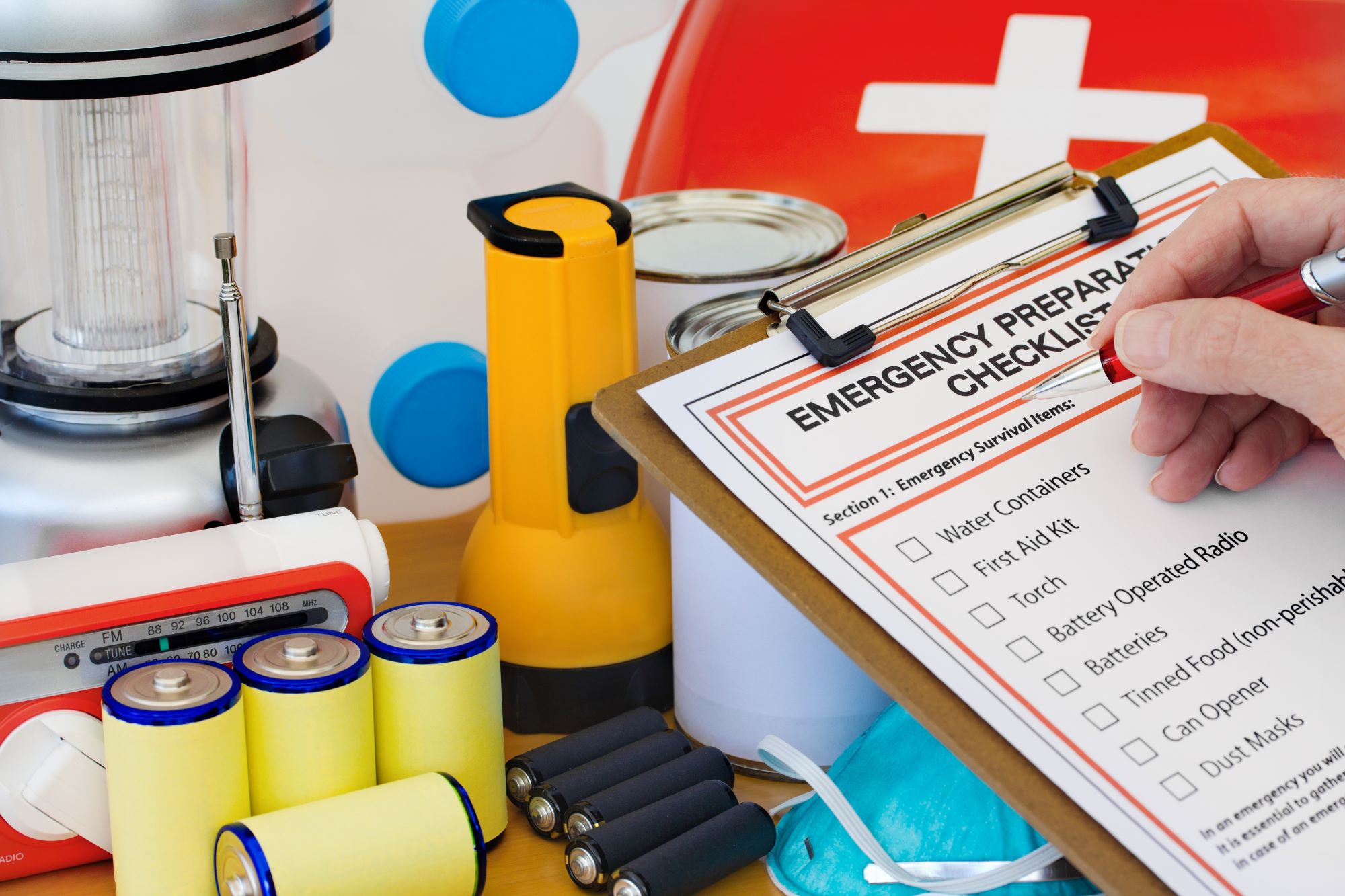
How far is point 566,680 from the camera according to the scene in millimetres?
669

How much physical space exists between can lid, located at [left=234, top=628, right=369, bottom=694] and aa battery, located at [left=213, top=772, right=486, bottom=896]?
0.15 feet

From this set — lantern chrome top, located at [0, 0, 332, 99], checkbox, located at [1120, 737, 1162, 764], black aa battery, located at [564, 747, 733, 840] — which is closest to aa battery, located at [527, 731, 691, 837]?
black aa battery, located at [564, 747, 733, 840]

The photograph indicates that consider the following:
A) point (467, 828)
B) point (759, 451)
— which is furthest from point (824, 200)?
point (467, 828)

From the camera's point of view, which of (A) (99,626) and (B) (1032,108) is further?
(B) (1032,108)

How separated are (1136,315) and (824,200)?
1.39 feet

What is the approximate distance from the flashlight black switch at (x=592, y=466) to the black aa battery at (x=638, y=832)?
152 millimetres

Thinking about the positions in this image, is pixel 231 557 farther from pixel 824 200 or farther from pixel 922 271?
pixel 824 200

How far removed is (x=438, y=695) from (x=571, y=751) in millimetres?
83

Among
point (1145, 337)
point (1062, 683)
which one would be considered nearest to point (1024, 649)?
point (1062, 683)

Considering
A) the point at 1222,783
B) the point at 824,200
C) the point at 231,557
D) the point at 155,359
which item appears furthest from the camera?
the point at 824,200

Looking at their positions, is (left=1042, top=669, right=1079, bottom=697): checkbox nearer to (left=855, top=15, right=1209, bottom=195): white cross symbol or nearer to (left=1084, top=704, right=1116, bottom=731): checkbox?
(left=1084, top=704, right=1116, bottom=731): checkbox

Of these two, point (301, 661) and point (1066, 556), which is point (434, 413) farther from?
point (1066, 556)

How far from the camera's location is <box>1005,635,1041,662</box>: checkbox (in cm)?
49

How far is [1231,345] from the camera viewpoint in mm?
500
